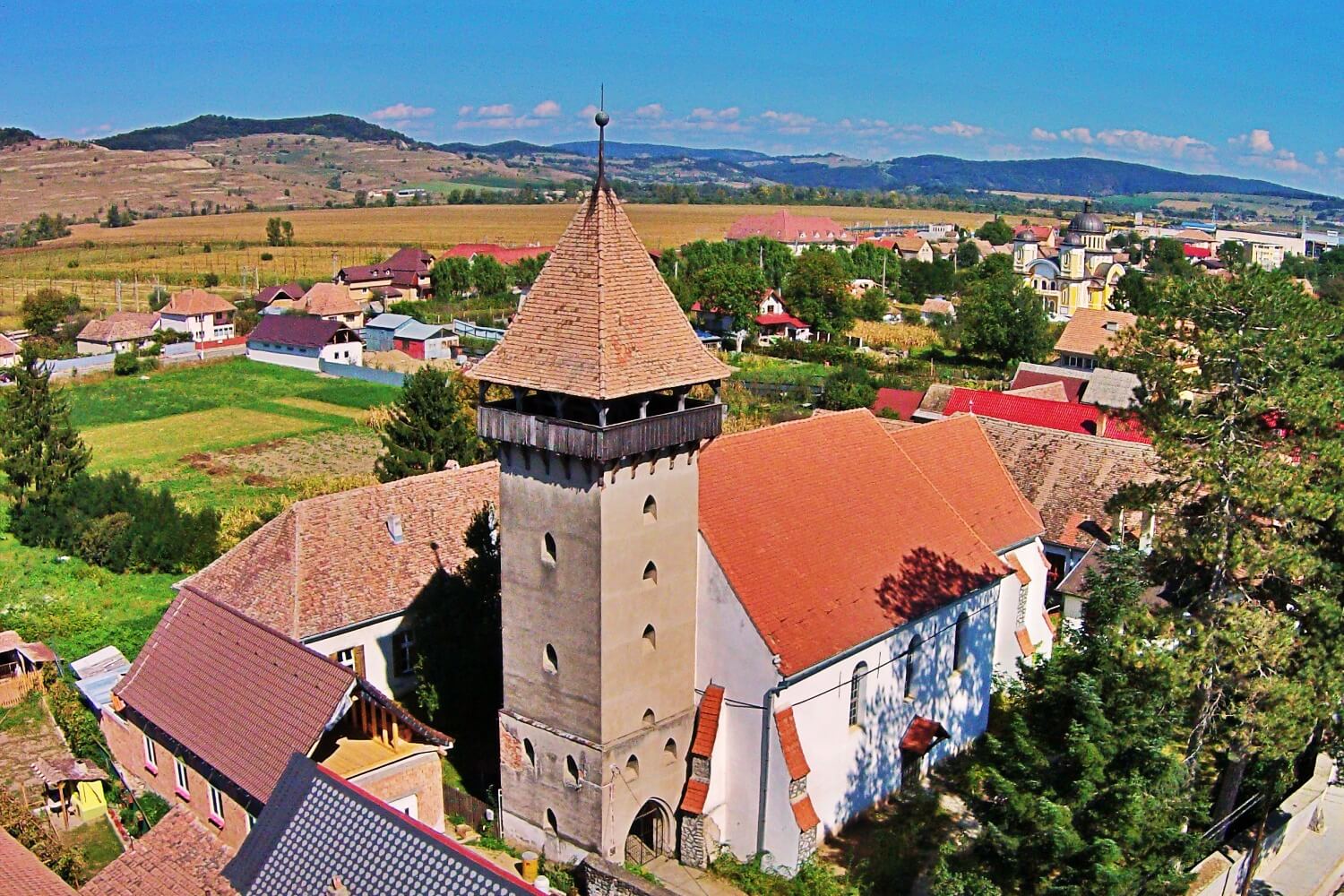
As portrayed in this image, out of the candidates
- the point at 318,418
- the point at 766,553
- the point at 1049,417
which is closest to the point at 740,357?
the point at 318,418

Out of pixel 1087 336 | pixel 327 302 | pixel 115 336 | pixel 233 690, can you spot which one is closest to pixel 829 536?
pixel 233 690

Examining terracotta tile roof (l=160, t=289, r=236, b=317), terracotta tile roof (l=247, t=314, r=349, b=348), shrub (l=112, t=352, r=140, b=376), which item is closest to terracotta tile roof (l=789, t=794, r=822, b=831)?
terracotta tile roof (l=247, t=314, r=349, b=348)

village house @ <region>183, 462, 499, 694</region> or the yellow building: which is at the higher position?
the yellow building

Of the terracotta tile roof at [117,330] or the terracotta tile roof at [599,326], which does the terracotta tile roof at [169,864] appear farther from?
the terracotta tile roof at [117,330]

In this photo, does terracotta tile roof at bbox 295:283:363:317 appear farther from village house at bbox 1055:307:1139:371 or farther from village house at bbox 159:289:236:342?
village house at bbox 1055:307:1139:371

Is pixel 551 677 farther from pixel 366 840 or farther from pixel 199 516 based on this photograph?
pixel 199 516
